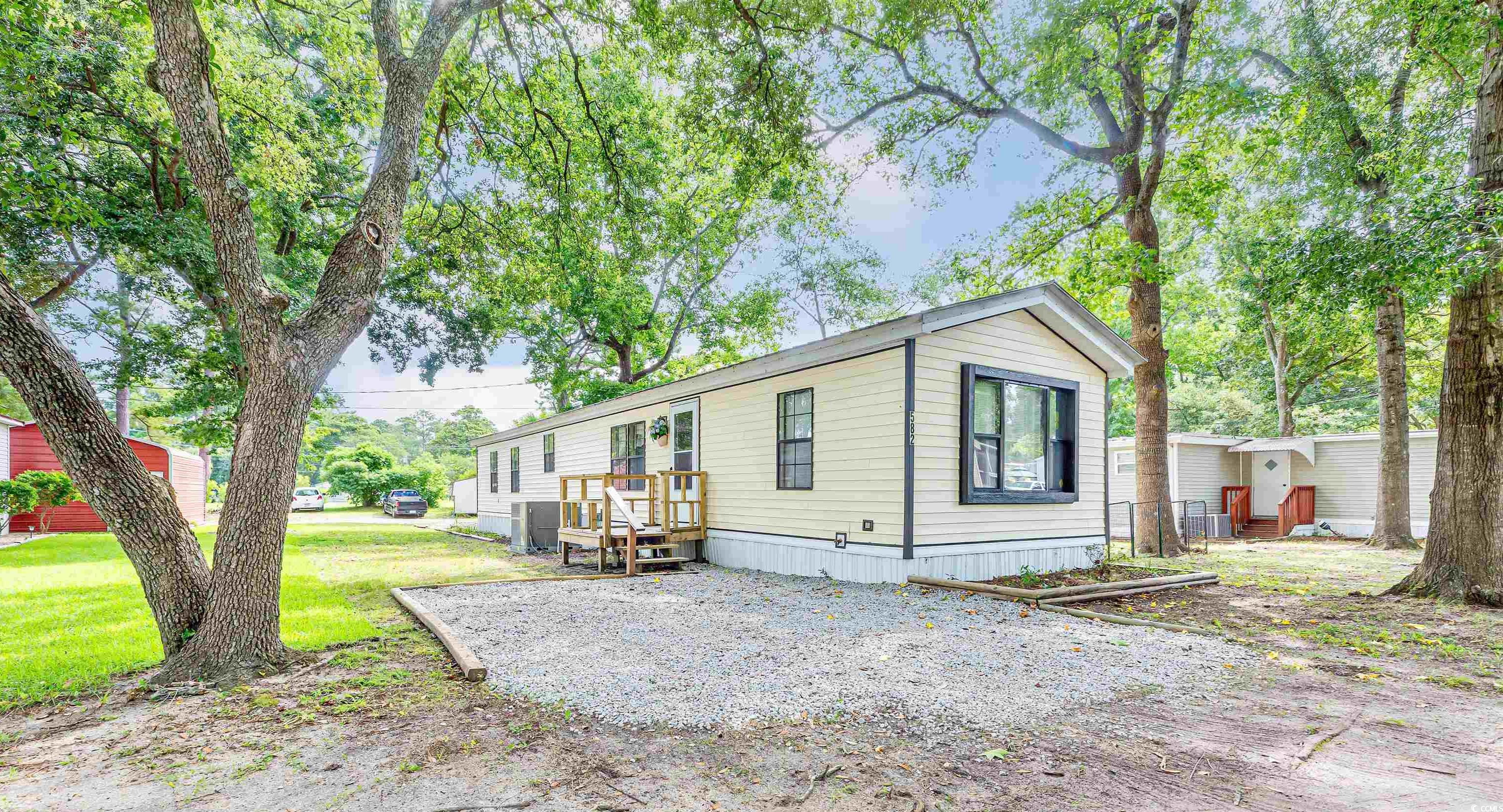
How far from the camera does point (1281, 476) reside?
1670 cm

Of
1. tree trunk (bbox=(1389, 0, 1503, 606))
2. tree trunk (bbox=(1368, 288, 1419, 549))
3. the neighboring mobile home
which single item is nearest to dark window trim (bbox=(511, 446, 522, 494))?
the neighboring mobile home

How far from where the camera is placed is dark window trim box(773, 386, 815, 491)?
26.8ft

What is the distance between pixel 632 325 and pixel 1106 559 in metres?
14.0

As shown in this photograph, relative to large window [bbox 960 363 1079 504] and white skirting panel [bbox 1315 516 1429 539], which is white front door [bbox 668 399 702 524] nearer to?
large window [bbox 960 363 1079 504]

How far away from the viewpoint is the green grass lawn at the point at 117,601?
411cm

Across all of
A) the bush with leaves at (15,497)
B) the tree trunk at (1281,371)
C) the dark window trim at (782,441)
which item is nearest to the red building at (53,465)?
the bush with leaves at (15,497)

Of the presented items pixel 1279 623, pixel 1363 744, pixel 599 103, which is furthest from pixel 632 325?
pixel 1363 744

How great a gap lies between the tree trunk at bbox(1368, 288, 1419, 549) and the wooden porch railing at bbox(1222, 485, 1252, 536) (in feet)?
14.9

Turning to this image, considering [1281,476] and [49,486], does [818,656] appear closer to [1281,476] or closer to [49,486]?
[49,486]

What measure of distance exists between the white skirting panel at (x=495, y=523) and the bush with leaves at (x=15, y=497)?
8.59 meters

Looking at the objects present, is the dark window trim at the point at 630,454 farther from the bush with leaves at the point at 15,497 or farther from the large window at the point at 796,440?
the bush with leaves at the point at 15,497

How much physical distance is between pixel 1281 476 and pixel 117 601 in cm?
2202

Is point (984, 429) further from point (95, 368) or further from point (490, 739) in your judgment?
point (95, 368)

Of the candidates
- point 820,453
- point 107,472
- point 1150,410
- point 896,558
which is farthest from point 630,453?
point 1150,410
